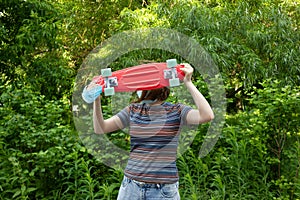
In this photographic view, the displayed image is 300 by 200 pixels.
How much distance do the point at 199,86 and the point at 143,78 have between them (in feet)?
7.63

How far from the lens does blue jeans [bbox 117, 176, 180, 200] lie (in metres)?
1.89

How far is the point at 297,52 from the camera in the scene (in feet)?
15.8

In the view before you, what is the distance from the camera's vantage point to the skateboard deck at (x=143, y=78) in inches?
72.9

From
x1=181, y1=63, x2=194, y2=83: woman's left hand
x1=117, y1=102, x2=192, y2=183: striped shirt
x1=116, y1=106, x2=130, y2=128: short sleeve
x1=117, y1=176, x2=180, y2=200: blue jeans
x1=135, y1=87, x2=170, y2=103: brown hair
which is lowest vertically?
x1=117, y1=176, x2=180, y2=200: blue jeans

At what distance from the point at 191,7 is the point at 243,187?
223 cm

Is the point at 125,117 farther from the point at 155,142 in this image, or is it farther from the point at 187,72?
the point at 187,72

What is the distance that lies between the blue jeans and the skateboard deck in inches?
16.9

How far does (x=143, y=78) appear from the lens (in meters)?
1.90

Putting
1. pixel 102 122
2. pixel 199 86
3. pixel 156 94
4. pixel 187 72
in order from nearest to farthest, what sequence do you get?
pixel 187 72, pixel 156 94, pixel 102 122, pixel 199 86

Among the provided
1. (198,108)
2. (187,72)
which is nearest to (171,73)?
(187,72)

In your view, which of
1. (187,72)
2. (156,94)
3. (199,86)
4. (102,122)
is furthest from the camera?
(199,86)

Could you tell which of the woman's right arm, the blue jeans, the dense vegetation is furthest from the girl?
the dense vegetation

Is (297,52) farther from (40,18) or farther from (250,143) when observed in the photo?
(40,18)

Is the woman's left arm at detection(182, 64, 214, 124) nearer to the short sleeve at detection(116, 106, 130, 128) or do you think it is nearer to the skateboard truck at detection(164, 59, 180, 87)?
the skateboard truck at detection(164, 59, 180, 87)
